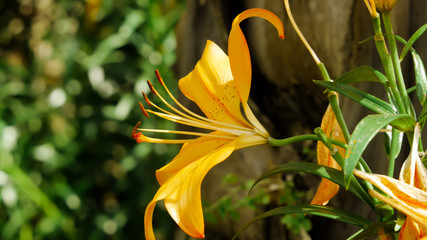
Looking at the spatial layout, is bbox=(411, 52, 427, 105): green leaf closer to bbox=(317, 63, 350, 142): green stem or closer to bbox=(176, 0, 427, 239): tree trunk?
bbox=(317, 63, 350, 142): green stem

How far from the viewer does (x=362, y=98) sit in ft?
1.66

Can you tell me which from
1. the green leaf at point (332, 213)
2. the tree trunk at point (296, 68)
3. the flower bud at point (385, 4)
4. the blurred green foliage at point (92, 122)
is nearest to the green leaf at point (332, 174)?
the green leaf at point (332, 213)

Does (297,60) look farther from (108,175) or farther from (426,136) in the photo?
(108,175)

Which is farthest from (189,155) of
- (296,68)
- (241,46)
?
(296,68)

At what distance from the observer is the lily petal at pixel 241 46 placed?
1.75ft

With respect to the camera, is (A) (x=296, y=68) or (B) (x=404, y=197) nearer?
(B) (x=404, y=197)

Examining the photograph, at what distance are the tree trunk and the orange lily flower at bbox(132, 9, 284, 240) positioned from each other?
0.34m

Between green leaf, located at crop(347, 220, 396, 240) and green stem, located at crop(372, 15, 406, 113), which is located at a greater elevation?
green stem, located at crop(372, 15, 406, 113)

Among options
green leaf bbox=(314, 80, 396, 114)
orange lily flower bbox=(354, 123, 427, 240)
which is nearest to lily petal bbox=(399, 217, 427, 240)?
orange lily flower bbox=(354, 123, 427, 240)

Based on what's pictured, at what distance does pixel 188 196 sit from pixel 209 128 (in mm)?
140

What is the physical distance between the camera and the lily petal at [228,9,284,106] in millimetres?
534

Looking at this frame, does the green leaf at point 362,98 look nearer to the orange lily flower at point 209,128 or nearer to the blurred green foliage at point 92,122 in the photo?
the orange lily flower at point 209,128

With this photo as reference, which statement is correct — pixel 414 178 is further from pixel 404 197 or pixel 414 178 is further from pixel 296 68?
pixel 296 68

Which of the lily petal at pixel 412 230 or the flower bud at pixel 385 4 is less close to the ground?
the flower bud at pixel 385 4
